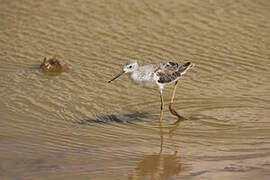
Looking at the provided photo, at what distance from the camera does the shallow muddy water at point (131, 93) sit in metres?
7.78

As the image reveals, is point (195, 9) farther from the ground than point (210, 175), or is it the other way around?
point (195, 9)

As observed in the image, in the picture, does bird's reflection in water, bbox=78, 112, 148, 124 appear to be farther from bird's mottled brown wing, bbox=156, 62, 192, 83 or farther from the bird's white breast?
bird's mottled brown wing, bbox=156, 62, 192, 83

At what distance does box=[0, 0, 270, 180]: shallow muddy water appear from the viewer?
778 centimetres

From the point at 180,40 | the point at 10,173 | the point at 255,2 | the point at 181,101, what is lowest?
the point at 10,173

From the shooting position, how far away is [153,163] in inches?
308

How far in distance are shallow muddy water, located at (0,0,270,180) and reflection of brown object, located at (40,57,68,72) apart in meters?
0.16

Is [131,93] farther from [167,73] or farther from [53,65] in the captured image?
[53,65]

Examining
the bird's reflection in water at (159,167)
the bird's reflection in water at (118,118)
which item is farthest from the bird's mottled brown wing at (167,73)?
the bird's reflection in water at (159,167)

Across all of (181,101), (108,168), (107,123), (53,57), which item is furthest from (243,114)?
(53,57)

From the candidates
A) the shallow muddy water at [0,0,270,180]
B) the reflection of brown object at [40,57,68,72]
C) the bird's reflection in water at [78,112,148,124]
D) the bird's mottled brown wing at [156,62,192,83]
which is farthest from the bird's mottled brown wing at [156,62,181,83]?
the reflection of brown object at [40,57,68,72]

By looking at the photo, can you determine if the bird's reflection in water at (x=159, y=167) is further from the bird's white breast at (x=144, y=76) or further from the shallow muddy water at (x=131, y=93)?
the bird's white breast at (x=144, y=76)

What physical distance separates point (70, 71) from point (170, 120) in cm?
308

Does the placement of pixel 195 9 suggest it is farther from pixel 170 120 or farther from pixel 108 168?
pixel 108 168

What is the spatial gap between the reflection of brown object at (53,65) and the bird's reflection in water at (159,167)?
4.32m
